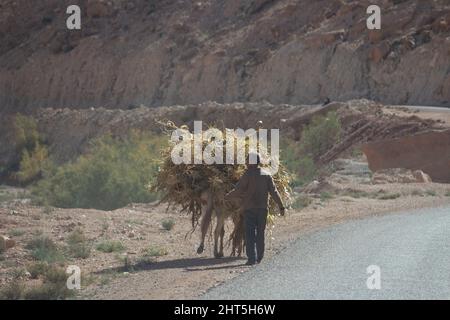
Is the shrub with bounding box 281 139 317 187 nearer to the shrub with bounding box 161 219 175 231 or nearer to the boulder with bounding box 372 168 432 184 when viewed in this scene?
the boulder with bounding box 372 168 432 184

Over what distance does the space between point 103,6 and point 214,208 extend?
221 ft

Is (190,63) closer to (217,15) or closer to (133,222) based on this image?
(217,15)

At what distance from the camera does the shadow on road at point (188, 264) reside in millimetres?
15894

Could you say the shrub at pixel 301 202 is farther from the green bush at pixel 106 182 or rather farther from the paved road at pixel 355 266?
the green bush at pixel 106 182

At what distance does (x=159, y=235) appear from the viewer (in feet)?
75.0

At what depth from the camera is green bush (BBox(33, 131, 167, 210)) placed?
35.8m

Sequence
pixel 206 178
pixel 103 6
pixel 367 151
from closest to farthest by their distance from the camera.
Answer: pixel 206 178 < pixel 367 151 < pixel 103 6

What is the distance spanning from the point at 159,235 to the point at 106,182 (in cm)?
1459

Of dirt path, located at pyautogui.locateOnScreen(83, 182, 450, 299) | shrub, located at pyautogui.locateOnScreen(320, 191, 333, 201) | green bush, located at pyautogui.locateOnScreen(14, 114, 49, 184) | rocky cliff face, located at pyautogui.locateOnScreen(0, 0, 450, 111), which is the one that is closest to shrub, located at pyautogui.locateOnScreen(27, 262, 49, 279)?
dirt path, located at pyautogui.locateOnScreen(83, 182, 450, 299)

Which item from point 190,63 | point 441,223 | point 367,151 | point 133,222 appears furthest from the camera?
point 190,63

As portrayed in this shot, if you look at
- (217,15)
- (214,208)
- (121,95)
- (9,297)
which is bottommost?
(9,297)

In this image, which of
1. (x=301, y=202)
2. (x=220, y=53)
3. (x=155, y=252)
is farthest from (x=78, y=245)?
(x=220, y=53)

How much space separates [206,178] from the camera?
17.0m
